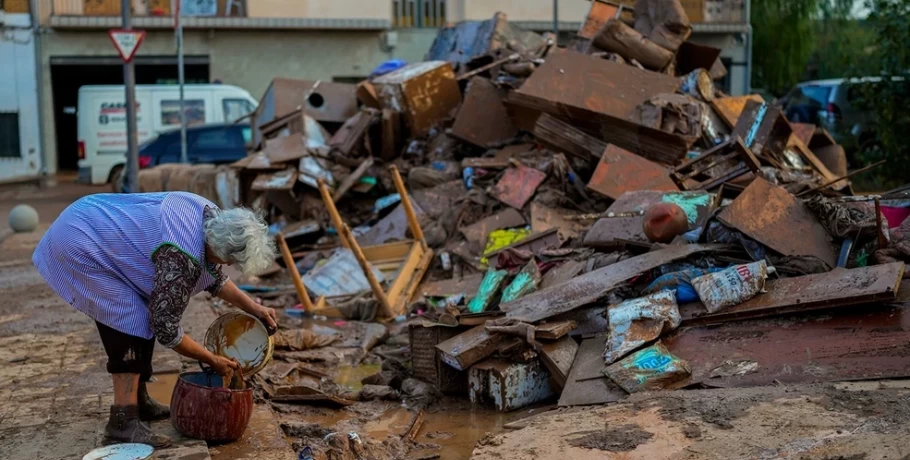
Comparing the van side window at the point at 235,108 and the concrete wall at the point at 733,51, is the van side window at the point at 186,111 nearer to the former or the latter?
the van side window at the point at 235,108

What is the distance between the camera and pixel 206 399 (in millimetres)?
4484

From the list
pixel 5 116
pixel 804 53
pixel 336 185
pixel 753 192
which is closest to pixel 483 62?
pixel 336 185

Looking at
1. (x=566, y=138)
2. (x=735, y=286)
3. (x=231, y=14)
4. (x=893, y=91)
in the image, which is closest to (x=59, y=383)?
(x=735, y=286)

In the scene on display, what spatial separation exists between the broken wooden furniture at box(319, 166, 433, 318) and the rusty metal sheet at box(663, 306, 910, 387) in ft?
10.2

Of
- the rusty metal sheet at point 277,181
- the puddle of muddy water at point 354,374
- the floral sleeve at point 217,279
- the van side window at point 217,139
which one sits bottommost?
the puddle of muddy water at point 354,374

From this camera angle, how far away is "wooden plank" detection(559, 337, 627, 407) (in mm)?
5293

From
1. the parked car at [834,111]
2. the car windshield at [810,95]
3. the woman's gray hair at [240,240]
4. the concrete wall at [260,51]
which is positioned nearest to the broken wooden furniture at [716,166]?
the woman's gray hair at [240,240]

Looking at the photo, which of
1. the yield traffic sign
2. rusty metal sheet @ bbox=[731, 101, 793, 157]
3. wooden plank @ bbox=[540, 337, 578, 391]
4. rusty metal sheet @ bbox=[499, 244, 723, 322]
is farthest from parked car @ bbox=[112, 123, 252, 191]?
wooden plank @ bbox=[540, 337, 578, 391]

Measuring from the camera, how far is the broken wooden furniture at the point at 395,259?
321 inches

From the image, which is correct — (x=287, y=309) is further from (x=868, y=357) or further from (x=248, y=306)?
(x=868, y=357)

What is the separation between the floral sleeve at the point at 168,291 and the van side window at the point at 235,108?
52.3ft

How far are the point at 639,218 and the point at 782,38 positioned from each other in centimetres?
2428

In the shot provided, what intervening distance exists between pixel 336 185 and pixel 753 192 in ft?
18.7

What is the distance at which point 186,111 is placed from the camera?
19.6 metres
